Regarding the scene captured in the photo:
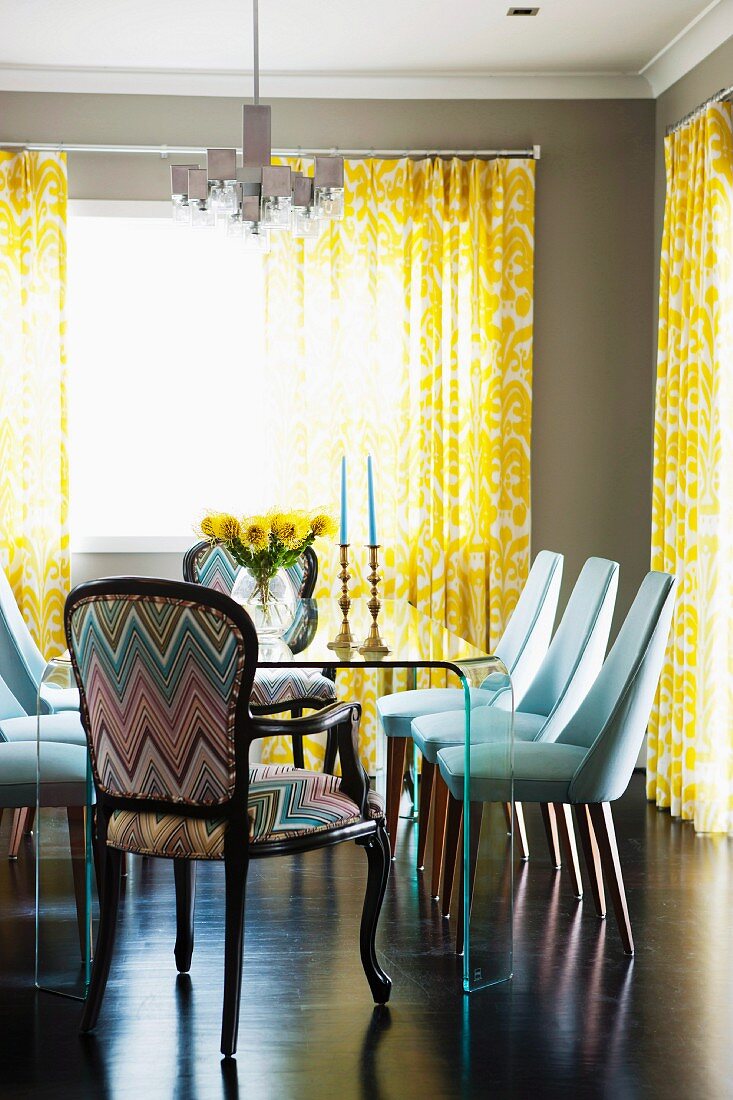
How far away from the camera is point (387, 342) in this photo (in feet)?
16.3

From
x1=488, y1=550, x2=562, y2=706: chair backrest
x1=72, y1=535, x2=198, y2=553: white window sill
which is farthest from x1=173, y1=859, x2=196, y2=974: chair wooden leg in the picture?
x1=72, y1=535, x2=198, y2=553: white window sill

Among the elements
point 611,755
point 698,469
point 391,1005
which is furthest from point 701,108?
point 391,1005

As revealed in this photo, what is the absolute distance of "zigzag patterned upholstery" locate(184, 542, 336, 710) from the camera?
341 centimetres

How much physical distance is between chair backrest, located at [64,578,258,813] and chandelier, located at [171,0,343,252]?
126 cm

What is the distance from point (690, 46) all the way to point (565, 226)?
873mm

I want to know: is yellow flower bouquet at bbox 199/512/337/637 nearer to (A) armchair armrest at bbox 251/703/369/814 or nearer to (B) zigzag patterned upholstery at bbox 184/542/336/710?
(B) zigzag patterned upholstery at bbox 184/542/336/710

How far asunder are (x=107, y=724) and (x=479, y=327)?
3028mm

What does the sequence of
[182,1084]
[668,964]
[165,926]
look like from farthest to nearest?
[165,926] < [668,964] < [182,1084]

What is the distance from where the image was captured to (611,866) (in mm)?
2990

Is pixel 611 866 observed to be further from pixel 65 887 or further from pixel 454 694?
pixel 65 887

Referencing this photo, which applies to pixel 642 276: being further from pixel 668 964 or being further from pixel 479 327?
pixel 668 964

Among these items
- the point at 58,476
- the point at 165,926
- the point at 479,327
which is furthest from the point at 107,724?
the point at 479,327

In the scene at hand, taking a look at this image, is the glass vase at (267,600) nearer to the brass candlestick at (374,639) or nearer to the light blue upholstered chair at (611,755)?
the brass candlestick at (374,639)

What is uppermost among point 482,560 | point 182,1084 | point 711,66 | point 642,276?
point 711,66
